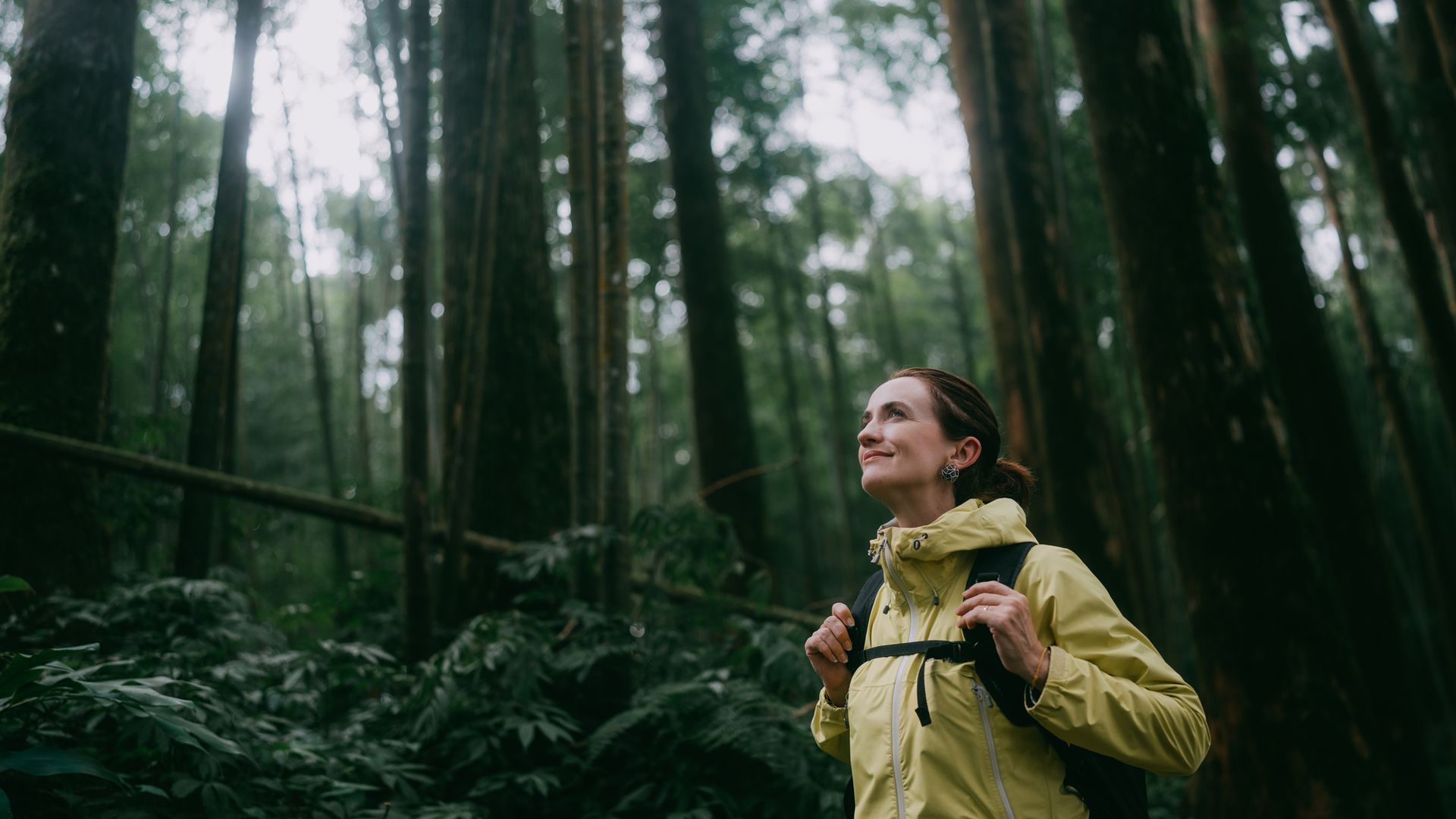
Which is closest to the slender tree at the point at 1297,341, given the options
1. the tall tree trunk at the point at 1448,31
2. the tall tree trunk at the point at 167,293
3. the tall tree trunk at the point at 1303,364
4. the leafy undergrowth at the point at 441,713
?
the tall tree trunk at the point at 1303,364

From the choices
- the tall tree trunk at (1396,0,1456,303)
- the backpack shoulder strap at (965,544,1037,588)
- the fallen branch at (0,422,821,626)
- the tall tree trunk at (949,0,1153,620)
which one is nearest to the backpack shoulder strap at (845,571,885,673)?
the backpack shoulder strap at (965,544,1037,588)

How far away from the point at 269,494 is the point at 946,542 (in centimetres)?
399

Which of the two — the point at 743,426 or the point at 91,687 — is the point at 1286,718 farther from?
the point at 743,426

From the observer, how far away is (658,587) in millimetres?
4395

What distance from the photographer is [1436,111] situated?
708 cm

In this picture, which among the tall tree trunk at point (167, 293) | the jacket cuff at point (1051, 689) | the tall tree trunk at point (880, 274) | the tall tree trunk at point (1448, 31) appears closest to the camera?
the jacket cuff at point (1051, 689)

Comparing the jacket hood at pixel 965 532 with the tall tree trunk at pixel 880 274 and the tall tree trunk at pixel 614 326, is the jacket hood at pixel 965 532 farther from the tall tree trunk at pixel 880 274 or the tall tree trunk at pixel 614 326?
the tall tree trunk at pixel 880 274

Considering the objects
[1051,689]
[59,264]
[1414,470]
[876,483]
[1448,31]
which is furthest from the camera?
[1414,470]

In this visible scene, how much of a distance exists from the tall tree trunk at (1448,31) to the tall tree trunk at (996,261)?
10.0ft

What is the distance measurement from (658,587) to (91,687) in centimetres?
254

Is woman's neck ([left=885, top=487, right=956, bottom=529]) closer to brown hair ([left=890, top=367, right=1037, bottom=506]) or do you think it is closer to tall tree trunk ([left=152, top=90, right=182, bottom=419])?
brown hair ([left=890, top=367, right=1037, bottom=506])

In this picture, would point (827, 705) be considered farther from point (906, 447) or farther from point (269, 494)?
point (269, 494)

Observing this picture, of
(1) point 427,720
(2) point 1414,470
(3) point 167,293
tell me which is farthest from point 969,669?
(3) point 167,293

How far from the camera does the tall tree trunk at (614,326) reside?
12.6 feet
